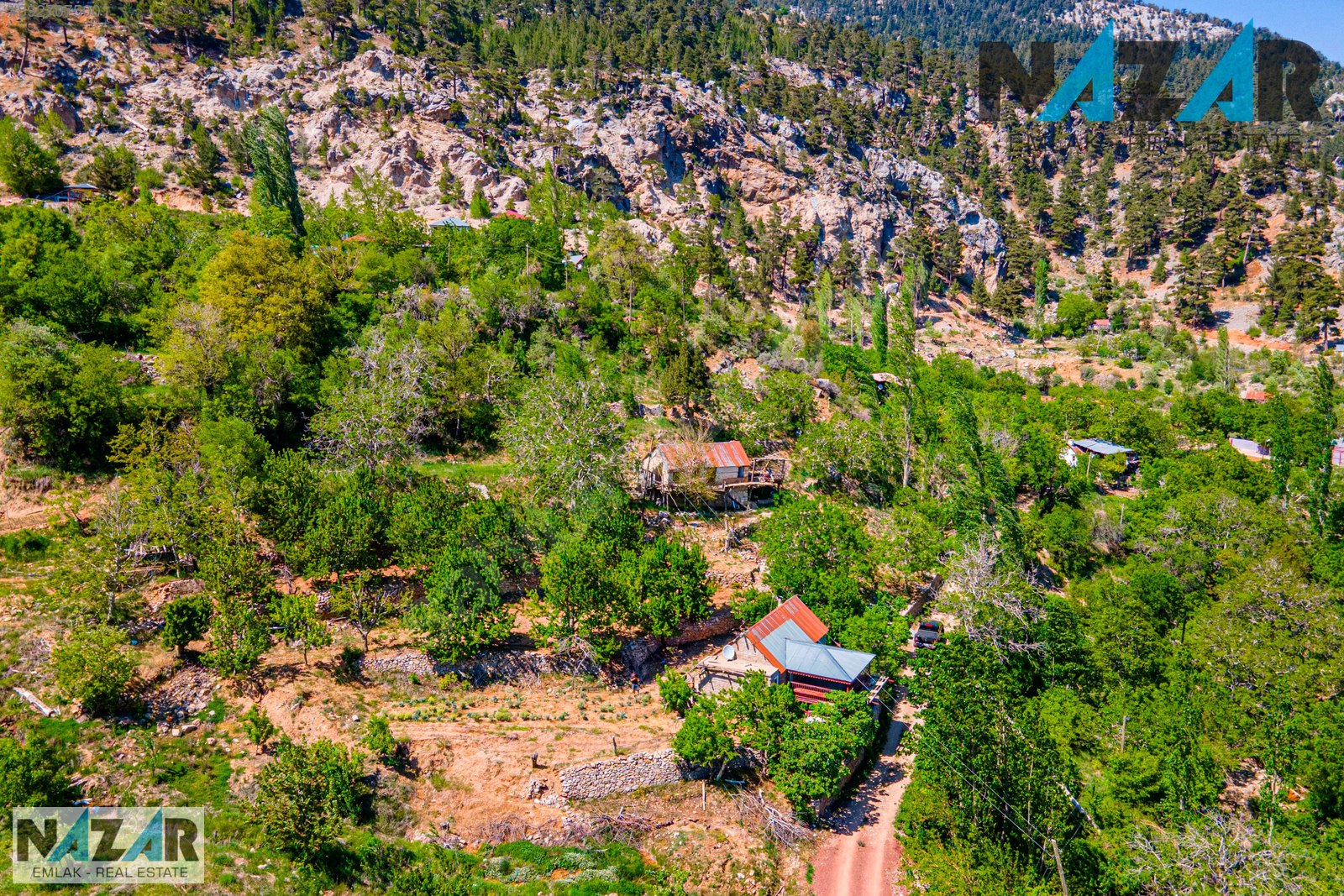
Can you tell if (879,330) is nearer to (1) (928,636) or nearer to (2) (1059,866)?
(1) (928,636)

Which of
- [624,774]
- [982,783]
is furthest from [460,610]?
[982,783]

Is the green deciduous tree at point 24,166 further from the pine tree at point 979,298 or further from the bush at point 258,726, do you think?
the pine tree at point 979,298

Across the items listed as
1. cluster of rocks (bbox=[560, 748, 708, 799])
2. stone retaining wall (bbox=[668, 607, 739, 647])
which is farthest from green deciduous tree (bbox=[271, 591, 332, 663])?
stone retaining wall (bbox=[668, 607, 739, 647])

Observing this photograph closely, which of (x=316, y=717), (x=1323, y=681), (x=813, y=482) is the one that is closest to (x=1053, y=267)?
(x=813, y=482)

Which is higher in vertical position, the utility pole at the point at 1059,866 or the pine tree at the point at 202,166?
the pine tree at the point at 202,166

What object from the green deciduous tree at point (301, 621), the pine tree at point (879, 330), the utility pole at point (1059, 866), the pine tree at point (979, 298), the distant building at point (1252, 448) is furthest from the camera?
the pine tree at point (979, 298)

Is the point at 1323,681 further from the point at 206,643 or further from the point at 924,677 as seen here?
the point at 206,643

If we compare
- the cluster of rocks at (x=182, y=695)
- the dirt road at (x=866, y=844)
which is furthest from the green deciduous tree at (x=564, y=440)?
the dirt road at (x=866, y=844)

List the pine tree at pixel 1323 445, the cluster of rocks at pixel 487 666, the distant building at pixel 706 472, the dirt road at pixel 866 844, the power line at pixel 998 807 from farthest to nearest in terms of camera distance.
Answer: the pine tree at pixel 1323 445 < the distant building at pixel 706 472 < the cluster of rocks at pixel 487 666 < the dirt road at pixel 866 844 < the power line at pixel 998 807
